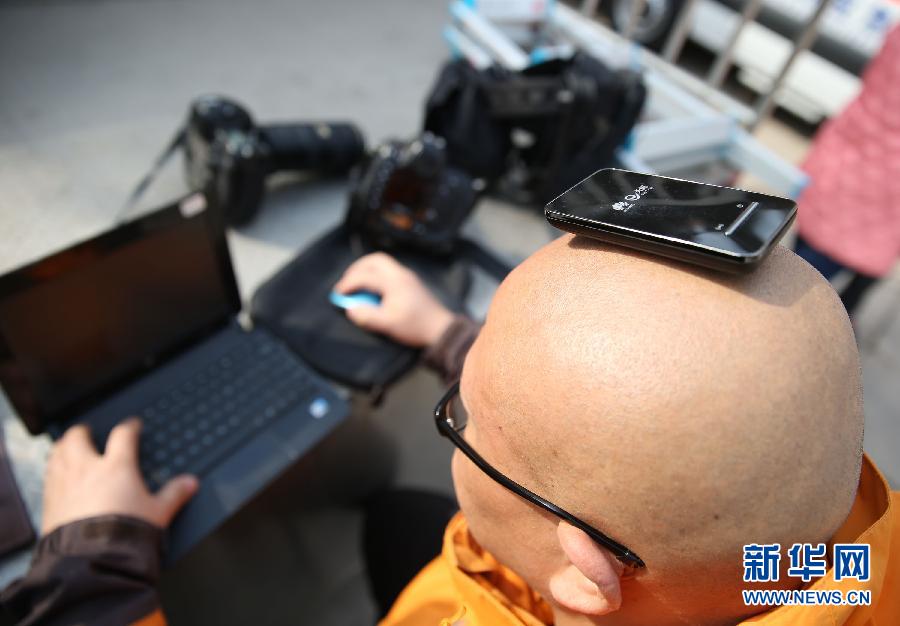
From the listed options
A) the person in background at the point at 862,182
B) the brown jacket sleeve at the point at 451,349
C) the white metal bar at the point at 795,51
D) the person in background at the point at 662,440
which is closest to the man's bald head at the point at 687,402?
the person in background at the point at 662,440

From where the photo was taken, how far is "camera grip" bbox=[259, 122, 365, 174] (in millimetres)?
1170

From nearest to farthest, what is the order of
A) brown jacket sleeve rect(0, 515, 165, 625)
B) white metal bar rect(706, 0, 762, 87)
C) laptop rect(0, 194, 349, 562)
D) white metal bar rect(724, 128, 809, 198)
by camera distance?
brown jacket sleeve rect(0, 515, 165, 625)
laptop rect(0, 194, 349, 562)
white metal bar rect(724, 128, 809, 198)
white metal bar rect(706, 0, 762, 87)

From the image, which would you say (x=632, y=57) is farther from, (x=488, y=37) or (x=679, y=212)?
(x=679, y=212)

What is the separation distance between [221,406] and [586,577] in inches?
23.1

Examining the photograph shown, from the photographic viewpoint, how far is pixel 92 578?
2.00 feet

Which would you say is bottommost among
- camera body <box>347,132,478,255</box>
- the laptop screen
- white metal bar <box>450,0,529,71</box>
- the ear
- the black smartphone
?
the laptop screen

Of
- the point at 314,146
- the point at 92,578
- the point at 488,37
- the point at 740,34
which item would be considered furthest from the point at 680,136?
the point at 92,578

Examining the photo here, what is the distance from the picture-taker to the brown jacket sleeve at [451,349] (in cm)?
88

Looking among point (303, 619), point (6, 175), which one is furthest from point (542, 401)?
point (6, 175)

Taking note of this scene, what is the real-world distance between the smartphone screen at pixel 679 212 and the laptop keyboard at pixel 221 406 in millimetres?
551

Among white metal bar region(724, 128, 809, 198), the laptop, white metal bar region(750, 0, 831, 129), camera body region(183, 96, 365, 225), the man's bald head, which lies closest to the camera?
the man's bald head

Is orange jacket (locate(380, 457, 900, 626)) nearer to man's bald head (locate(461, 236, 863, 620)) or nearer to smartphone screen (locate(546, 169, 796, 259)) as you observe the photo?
man's bald head (locate(461, 236, 863, 620))

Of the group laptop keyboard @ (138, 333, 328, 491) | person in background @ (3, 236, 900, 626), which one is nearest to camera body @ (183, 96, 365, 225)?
laptop keyboard @ (138, 333, 328, 491)

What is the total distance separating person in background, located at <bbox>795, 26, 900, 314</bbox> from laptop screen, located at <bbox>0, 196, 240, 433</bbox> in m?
1.37
